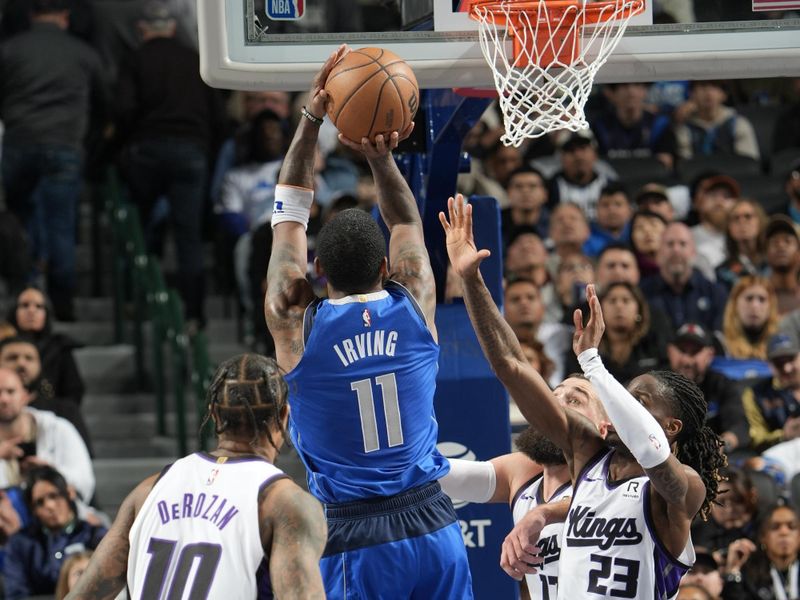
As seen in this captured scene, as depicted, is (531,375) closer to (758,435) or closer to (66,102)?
(758,435)

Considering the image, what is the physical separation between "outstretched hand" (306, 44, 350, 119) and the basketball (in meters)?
Result: 0.02

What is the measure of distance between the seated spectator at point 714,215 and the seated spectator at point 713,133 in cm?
158

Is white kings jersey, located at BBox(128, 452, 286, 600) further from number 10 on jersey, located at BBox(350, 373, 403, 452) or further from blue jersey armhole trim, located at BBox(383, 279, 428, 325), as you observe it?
blue jersey armhole trim, located at BBox(383, 279, 428, 325)

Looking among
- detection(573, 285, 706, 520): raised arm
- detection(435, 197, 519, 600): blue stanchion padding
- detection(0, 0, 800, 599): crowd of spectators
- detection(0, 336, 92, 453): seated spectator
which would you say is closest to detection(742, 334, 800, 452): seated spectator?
detection(0, 0, 800, 599): crowd of spectators

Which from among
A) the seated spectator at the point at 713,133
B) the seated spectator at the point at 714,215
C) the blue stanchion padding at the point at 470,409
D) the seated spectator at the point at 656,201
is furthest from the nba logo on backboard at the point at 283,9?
the seated spectator at the point at 713,133

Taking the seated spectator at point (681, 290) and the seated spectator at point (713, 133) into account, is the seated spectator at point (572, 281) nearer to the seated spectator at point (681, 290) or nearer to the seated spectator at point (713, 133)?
the seated spectator at point (681, 290)

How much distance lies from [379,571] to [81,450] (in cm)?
432

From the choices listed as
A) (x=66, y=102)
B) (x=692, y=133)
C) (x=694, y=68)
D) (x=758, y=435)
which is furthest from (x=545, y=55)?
(x=692, y=133)

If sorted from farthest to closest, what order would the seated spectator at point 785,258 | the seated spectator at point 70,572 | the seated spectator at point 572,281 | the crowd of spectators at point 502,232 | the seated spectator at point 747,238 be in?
the seated spectator at point 747,238 → the seated spectator at point 785,258 → the seated spectator at point 572,281 → the crowd of spectators at point 502,232 → the seated spectator at point 70,572

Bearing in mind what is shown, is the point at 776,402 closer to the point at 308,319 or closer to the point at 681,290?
the point at 681,290

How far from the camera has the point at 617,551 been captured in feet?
16.7

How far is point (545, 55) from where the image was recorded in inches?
227

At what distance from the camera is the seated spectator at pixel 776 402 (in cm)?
934

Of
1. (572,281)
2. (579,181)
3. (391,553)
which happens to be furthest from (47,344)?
(391,553)
